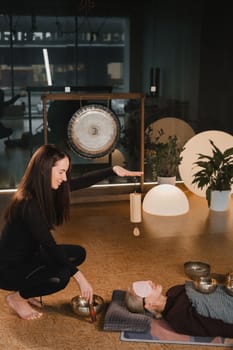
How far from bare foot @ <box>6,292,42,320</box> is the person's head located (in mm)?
451

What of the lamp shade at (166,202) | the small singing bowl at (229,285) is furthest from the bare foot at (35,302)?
the lamp shade at (166,202)

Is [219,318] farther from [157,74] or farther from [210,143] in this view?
[157,74]

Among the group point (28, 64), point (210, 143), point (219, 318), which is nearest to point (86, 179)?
point (219, 318)

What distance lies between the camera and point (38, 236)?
7.02 feet

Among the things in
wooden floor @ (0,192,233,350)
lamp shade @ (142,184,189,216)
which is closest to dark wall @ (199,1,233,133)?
wooden floor @ (0,192,233,350)

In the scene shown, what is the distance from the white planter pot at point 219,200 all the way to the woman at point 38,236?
6.25 ft

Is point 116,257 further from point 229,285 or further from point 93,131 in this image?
point 93,131

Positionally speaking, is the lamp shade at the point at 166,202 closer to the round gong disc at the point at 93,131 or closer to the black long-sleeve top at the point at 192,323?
the round gong disc at the point at 93,131

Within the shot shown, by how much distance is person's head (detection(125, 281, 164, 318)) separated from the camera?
229 cm

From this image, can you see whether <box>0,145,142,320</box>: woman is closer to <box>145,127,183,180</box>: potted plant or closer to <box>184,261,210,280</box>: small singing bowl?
<box>184,261,210,280</box>: small singing bowl

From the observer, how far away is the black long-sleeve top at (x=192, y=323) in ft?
7.14

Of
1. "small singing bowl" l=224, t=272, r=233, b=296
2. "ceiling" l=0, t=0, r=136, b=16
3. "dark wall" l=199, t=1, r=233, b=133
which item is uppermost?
"ceiling" l=0, t=0, r=136, b=16

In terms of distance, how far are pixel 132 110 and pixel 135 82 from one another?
0.28m

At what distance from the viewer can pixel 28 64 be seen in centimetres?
468
